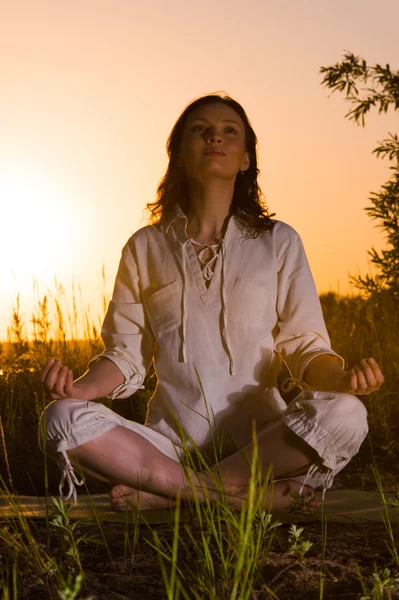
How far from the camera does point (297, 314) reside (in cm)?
312

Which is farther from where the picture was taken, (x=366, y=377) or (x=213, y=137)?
(x=213, y=137)

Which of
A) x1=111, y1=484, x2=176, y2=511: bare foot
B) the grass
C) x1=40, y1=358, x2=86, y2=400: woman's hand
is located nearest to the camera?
the grass

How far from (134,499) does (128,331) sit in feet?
2.20

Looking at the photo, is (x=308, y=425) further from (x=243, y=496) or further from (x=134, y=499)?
(x=134, y=499)

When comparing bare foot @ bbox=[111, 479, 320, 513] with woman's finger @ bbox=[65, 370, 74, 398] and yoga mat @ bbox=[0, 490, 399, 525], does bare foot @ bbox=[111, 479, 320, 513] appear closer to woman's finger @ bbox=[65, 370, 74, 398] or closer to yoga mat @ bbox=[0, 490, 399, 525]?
yoga mat @ bbox=[0, 490, 399, 525]

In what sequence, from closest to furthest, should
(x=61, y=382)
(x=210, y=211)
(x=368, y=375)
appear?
1. (x=368, y=375)
2. (x=61, y=382)
3. (x=210, y=211)

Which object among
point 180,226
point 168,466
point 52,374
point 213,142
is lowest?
point 168,466

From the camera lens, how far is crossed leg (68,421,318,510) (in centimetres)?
276

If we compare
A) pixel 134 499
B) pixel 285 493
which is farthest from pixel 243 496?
pixel 134 499

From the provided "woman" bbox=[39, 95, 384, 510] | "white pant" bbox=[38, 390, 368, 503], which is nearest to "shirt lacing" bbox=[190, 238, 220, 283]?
"woman" bbox=[39, 95, 384, 510]

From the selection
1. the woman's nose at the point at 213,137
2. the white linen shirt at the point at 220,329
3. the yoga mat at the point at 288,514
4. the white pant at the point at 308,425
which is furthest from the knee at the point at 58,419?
the woman's nose at the point at 213,137

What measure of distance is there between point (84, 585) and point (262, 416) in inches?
47.4

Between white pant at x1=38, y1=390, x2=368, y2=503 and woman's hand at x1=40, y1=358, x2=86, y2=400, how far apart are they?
6 cm

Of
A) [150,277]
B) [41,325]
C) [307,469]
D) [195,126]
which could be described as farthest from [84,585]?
[41,325]
